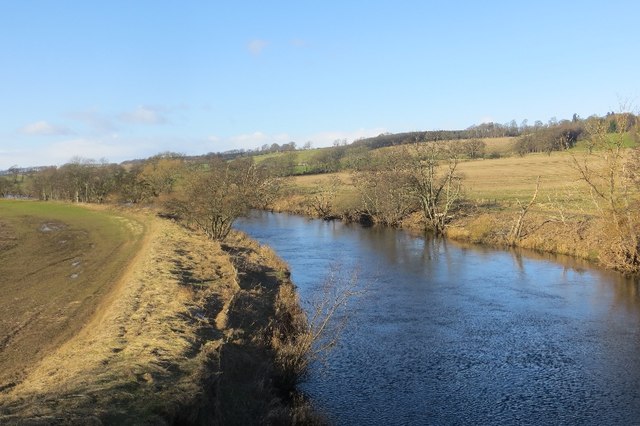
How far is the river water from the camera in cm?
1298

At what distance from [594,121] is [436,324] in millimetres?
16251

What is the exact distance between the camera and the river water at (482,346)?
1298cm

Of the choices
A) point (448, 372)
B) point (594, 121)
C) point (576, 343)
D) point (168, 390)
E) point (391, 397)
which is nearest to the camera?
point (168, 390)

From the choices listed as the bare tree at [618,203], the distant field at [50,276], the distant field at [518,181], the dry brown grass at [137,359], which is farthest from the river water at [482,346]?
the distant field at [518,181]

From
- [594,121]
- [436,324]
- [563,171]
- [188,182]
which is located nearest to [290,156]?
[563,171]

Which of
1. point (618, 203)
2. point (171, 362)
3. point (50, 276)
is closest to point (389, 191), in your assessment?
point (618, 203)

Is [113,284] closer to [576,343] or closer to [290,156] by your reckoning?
[576,343]

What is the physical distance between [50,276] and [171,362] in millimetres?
14857

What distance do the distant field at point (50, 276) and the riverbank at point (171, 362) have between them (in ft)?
2.26

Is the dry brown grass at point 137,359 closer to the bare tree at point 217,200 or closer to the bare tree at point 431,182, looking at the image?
the bare tree at point 217,200

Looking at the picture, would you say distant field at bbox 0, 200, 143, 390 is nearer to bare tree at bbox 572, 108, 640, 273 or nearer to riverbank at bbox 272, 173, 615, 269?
riverbank at bbox 272, 173, 615, 269

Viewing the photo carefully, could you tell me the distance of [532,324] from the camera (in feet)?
64.2

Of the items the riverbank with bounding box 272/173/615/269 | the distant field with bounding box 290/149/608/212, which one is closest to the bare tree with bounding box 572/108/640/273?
the riverbank with bounding box 272/173/615/269

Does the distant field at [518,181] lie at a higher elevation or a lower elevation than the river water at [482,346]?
higher
